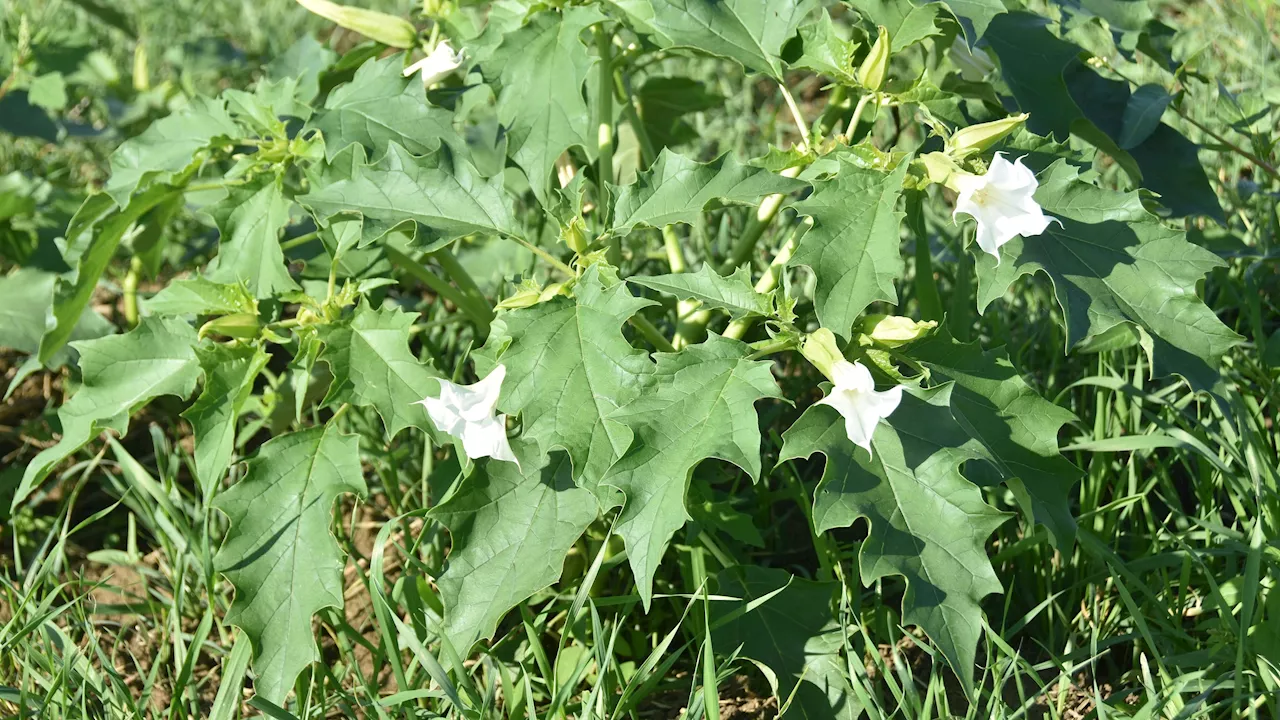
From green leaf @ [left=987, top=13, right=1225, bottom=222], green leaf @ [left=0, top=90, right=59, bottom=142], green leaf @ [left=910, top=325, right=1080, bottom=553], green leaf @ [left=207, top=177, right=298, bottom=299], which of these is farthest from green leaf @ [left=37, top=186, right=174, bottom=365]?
green leaf @ [left=987, top=13, right=1225, bottom=222]

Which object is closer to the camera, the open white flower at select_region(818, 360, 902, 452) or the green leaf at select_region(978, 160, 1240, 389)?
the open white flower at select_region(818, 360, 902, 452)

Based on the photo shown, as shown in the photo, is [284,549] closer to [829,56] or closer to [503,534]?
[503,534]

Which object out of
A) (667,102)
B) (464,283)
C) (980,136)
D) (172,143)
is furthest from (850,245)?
(172,143)

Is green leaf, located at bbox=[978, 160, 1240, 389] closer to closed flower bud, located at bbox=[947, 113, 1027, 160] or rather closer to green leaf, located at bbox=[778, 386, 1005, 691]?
closed flower bud, located at bbox=[947, 113, 1027, 160]

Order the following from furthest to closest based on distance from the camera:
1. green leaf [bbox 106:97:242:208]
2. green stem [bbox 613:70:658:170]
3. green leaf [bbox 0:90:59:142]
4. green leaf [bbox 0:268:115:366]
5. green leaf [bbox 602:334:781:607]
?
1. green leaf [bbox 0:90:59:142]
2. green leaf [bbox 0:268:115:366]
3. green stem [bbox 613:70:658:170]
4. green leaf [bbox 106:97:242:208]
5. green leaf [bbox 602:334:781:607]

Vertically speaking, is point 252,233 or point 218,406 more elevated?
point 252,233

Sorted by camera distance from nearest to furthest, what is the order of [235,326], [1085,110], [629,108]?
[235,326], [1085,110], [629,108]

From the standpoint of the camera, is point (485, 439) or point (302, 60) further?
point (302, 60)

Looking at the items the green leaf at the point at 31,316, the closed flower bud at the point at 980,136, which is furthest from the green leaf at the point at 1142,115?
the green leaf at the point at 31,316

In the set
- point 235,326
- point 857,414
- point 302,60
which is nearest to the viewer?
point 857,414
